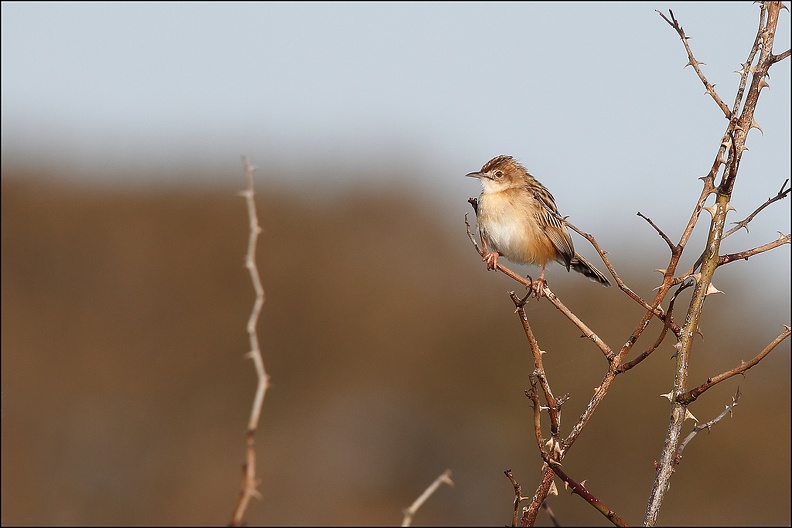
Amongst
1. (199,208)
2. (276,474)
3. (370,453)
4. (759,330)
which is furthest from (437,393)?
(199,208)

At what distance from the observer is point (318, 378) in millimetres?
22344

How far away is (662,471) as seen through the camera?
238cm

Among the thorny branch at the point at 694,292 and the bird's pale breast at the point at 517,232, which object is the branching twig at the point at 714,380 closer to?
the thorny branch at the point at 694,292

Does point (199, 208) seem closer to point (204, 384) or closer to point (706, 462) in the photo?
point (204, 384)

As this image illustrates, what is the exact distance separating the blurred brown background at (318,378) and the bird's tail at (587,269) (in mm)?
9732

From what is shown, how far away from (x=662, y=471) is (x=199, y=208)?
24.4m

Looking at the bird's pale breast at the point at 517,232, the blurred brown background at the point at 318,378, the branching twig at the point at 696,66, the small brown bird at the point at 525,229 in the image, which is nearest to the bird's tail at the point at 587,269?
the small brown bird at the point at 525,229

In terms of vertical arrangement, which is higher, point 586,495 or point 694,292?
point 694,292

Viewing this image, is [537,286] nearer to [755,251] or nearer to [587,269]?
[755,251]

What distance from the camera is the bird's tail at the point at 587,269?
5962mm

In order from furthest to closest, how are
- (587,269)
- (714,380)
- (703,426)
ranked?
(587,269) < (703,426) < (714,380)

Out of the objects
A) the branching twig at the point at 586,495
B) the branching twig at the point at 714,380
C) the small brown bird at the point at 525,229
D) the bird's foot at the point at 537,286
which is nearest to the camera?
the branching twig at the point at 586,495

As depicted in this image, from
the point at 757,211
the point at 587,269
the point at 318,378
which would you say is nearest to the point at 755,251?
the point at 757,211

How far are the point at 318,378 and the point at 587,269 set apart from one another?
1662 centimetres
